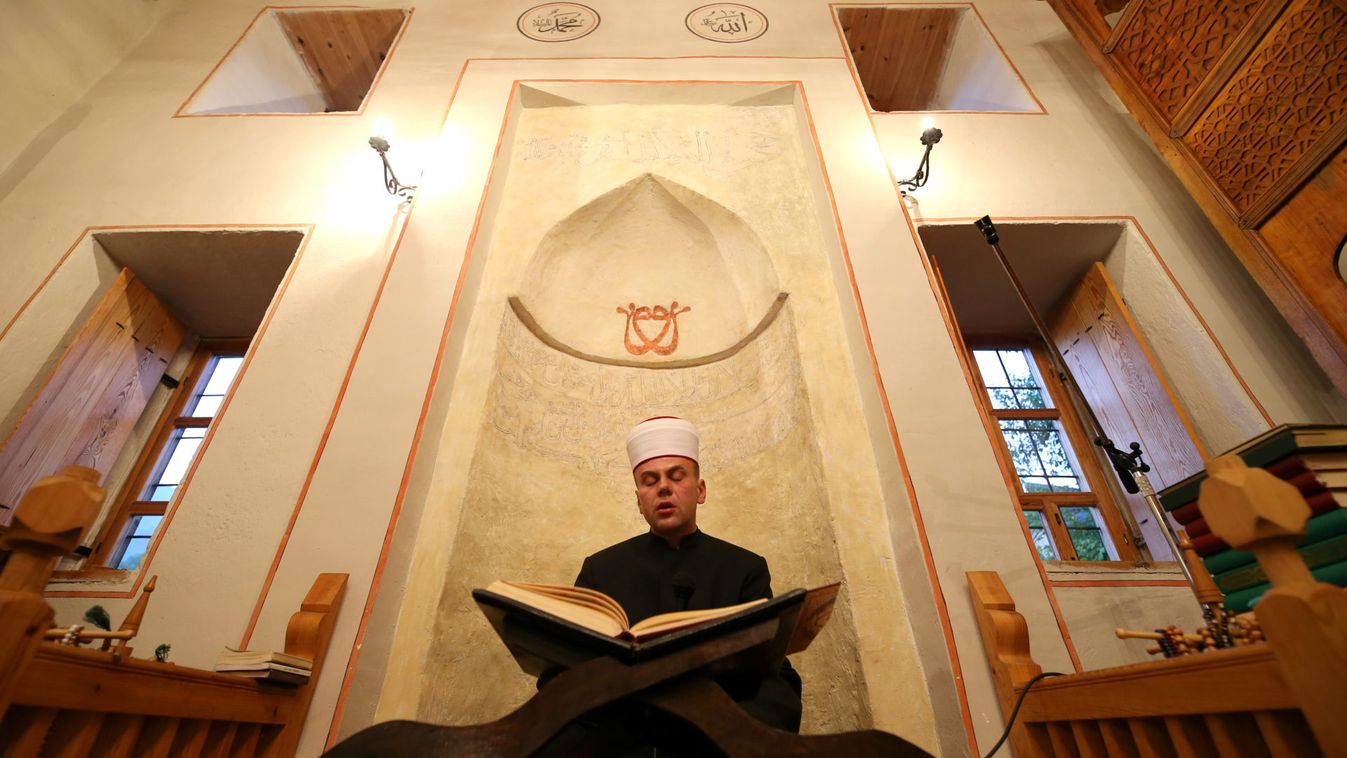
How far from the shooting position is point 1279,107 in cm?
338

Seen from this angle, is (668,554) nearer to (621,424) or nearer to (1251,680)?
(621,424)

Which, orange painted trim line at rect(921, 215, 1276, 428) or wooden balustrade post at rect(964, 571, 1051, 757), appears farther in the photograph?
orange painted trim line at rect(921, 215, 1276, 428)

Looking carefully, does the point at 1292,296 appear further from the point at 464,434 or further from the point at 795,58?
the point at 464,434

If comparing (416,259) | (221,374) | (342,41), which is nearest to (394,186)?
(416,259)

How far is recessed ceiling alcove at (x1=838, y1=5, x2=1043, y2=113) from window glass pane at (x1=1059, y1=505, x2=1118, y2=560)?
10.3 feet

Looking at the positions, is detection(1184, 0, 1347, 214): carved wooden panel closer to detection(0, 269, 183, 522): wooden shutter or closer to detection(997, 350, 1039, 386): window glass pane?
detection(997, 350, 1039, 386): window glass pane

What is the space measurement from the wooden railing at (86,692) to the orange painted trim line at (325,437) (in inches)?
20.6

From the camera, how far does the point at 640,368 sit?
13.6ft

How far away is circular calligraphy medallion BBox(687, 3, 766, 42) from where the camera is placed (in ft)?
17.5

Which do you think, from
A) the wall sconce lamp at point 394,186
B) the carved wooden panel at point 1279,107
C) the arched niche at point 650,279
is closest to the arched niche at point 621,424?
the arched niche at point 650,279

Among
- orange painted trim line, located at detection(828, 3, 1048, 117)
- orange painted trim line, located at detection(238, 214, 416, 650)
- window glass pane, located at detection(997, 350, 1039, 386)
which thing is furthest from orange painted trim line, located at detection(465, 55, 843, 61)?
window glass pane, located at detection(997, 350, 1039, 386)

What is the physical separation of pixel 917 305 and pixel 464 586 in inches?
99.8

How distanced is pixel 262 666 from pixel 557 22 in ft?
16.9

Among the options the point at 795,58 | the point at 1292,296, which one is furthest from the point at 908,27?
the point at 1292,296
